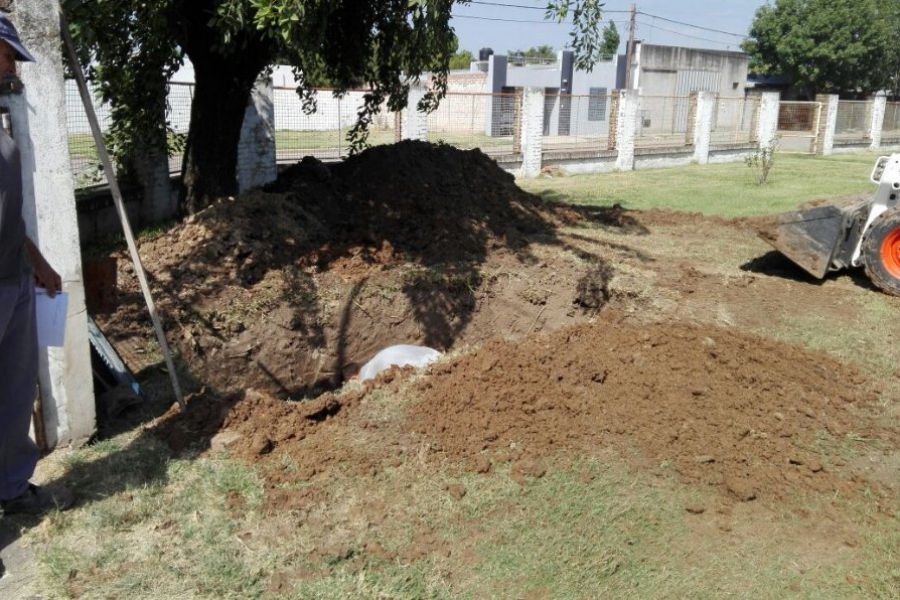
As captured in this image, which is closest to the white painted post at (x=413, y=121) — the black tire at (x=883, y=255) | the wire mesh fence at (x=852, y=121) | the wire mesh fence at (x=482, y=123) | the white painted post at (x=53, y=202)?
the wire mesh fence at (x=482, y=123)

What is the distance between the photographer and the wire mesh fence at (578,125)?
23.0 m

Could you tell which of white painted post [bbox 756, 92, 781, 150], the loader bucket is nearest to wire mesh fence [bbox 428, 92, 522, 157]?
white painted post [bbox 756, 92, 781, 150]

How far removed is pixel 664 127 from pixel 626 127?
730cm

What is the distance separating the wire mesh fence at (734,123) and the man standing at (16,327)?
24.1m

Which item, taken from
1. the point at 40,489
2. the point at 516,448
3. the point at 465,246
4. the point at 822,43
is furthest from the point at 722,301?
the point at 822,43

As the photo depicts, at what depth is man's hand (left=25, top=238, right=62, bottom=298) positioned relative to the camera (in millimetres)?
3799

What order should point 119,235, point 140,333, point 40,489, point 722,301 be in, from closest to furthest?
point 40,489 < point 140,333 < point 722,301 < point 119,235

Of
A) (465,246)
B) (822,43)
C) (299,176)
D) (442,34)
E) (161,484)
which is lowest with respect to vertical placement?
(161,484)

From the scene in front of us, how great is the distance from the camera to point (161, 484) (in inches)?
159

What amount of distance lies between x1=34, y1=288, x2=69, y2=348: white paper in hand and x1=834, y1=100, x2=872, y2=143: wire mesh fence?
31084 mm

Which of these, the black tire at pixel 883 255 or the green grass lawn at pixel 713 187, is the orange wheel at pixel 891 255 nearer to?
the black tire at pixel 883 255

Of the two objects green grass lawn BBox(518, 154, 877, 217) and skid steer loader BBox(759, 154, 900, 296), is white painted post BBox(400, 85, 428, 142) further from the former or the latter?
skid steer loader BBox(759, 154, 900, 296)

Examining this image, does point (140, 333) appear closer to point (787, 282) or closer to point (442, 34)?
point (442, 34)

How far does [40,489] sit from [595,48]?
23.8 feet
